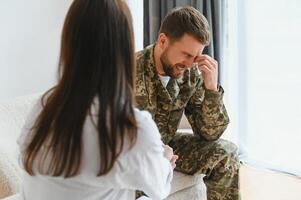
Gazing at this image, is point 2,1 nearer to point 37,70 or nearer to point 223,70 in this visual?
point 37,70

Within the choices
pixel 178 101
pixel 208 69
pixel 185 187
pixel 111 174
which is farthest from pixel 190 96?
pixel 111 174

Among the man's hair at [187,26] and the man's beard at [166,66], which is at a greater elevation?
the man's hair at [187,26]

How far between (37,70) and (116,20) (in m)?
1.76

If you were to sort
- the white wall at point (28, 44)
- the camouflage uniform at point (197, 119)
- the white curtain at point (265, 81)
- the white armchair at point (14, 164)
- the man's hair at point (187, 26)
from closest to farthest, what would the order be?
the white armchair at point (14, 164), the man's hair at point (187, 26), the camouflage uniform at point (197, 119), the white wall at point (28, 44), the white curtain at point (265, 81)

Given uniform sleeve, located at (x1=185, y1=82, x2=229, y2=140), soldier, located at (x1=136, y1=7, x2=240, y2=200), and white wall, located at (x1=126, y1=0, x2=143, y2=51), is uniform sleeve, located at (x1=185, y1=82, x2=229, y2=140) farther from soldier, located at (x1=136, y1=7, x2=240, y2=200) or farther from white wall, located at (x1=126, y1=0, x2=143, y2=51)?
white wall, located at (x1=126, y1=0, x2=143, y2=51)

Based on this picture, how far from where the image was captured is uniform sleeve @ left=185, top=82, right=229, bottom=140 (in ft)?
5.59

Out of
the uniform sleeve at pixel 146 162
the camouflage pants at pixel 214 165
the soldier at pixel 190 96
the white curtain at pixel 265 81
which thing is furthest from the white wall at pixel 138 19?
the uniform sleeve at pixel 146 162

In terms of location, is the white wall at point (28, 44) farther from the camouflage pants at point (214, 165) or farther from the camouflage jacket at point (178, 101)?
the camouflage pants at point (214, 165)

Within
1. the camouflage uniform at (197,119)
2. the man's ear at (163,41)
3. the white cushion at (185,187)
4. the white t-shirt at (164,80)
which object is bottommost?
the white cushion at (185,187)

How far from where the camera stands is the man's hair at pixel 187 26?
1585 mm

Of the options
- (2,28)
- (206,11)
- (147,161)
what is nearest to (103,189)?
(147,161)

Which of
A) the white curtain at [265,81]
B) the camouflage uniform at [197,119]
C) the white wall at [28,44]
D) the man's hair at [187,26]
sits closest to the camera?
the man's hair at [187,26]

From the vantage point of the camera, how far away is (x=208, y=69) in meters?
1.67

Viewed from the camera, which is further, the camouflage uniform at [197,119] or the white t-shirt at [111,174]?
the camouflage uniform at [197,119]
